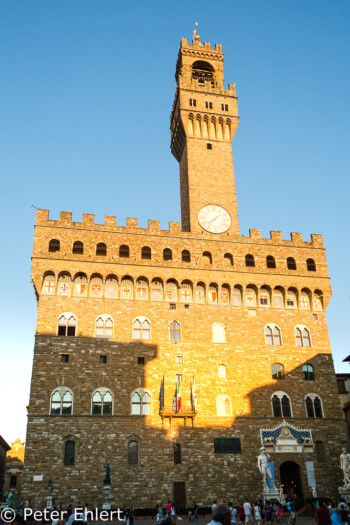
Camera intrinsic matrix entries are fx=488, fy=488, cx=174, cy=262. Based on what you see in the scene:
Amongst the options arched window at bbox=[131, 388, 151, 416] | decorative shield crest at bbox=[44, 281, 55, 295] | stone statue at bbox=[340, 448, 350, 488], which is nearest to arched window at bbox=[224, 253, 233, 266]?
arched window at bbox=[131, 388, 151, 416]

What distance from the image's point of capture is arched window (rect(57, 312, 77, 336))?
32781mm

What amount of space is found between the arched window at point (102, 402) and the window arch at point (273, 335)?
12.2 metres

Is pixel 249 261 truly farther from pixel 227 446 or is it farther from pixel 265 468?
pixel 265 468

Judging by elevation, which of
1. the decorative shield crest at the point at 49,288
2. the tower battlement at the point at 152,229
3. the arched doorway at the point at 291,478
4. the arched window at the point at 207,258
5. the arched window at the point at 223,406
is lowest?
the arched doorway at the point at 291,478

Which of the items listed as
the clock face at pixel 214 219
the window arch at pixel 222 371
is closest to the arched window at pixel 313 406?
the window arch at pixel 222 371

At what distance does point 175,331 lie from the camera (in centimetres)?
3453

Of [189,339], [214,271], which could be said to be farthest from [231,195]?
[189,339]

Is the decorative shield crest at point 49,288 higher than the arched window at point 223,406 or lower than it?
higher

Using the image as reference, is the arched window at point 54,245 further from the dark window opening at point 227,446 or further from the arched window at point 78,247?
the dark window opening at point 227,446

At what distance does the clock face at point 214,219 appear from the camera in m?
39.0

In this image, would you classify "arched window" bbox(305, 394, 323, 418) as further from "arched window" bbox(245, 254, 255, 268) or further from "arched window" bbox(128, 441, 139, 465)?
"arched window" bbox(128, 441, 139, 465)

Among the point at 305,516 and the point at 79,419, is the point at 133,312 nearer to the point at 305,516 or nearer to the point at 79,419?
the point at 79,419

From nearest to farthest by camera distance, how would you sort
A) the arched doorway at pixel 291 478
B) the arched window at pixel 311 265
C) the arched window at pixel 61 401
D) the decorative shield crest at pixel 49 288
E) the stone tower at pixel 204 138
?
1. the arched window at pixel 61 401
2. the arched doorway at pixel 291 478
3. the decorative shield crest at pixel 49 288
4. the arched window at pixel 311 265
5. the stone tower at pixel 204 138

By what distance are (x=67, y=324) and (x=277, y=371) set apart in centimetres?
1526
